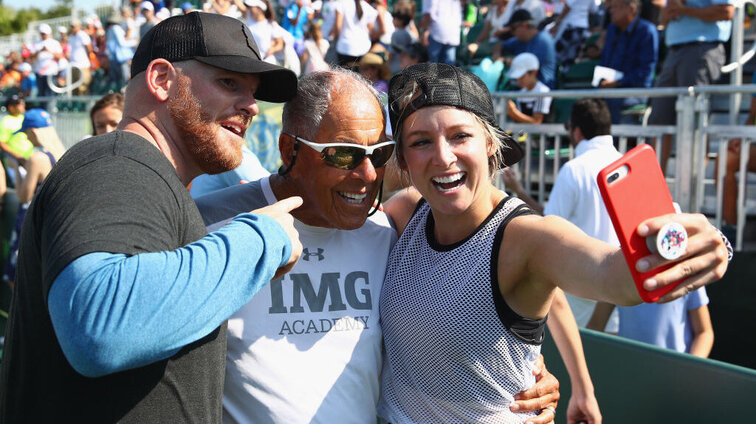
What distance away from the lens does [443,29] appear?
893 centimetres

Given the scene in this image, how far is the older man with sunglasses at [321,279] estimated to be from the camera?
204cm

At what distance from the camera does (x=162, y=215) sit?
1.43 m

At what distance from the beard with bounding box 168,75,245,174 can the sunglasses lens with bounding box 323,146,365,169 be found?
427 mm

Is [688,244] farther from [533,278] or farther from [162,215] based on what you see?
[162,215]

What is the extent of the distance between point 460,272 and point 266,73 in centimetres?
76

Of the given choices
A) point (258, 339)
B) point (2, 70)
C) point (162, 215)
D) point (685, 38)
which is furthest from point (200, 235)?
point (2, 70)

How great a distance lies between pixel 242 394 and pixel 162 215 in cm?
79

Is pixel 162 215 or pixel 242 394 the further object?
pixel 242 394

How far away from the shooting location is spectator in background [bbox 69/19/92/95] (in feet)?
51.1

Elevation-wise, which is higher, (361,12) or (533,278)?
(533,278)

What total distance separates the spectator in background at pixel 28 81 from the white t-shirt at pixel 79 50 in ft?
7.57

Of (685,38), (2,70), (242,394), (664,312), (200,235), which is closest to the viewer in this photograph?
(200,235)

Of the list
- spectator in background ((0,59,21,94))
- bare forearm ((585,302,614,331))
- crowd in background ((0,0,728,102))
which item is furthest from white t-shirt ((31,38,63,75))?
bare forearm ((585,302,614,331))

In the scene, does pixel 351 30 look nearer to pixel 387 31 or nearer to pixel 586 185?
pixel 387 31
